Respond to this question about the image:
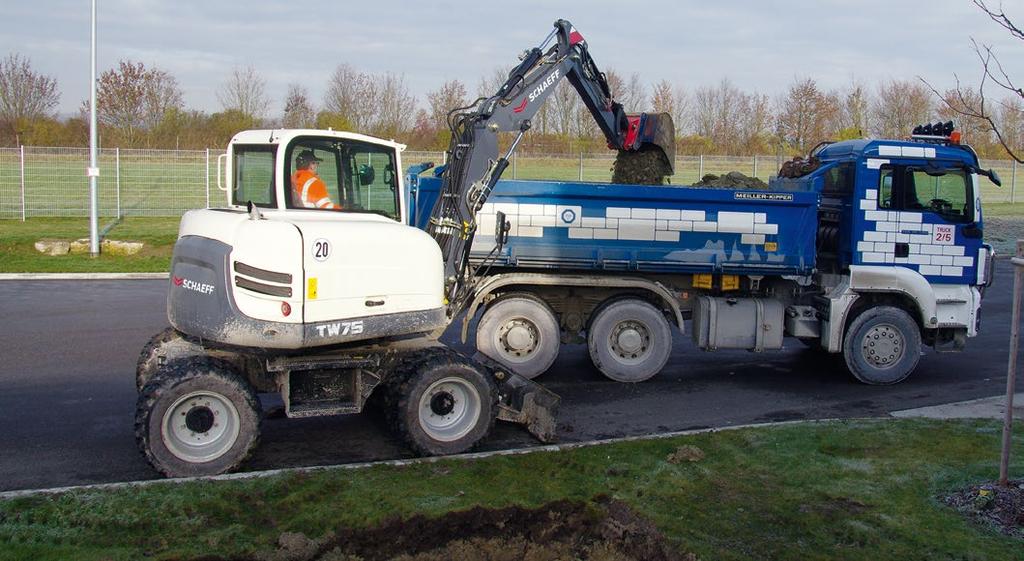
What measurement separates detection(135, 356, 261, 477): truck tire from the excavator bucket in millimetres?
6412

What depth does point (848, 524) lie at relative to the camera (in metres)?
6.37

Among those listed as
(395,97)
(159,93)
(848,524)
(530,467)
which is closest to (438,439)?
(530,467)

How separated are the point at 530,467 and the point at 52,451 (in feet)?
13.4

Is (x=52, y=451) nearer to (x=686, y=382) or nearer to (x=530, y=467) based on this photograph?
(x=530, y=467)

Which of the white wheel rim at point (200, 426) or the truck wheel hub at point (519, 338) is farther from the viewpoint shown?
the truck wheel hub at point (519, 338)

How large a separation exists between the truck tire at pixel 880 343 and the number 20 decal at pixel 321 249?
22.8 ft

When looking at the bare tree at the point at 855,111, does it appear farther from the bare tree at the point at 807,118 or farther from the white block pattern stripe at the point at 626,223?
the white block pattern stripe at the point at 626,223

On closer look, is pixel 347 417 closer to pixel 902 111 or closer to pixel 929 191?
pixel 929 191

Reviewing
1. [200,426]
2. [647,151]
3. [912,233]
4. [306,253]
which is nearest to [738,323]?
[912,233]

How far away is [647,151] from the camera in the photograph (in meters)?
12.2

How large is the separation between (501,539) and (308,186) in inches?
137

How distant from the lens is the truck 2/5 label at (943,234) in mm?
11289

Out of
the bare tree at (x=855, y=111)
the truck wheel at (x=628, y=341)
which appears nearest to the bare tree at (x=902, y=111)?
the bare tree at (x=855, y=111)

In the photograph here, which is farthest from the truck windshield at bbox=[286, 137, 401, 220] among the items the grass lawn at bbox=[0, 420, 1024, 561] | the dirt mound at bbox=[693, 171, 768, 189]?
the dirt mound at bbox=[693, 171, 768, 189]
